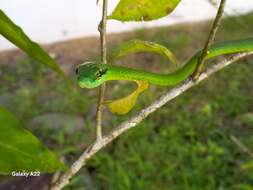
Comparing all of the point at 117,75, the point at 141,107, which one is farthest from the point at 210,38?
the point at 141,107

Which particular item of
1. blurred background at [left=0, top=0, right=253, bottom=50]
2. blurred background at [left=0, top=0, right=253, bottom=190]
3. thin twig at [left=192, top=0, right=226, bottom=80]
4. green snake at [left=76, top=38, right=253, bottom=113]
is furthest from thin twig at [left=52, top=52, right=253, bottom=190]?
blurred background at [left=0, top=0, right=253, bottom=50]

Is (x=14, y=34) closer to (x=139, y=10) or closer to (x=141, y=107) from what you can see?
(x=139, y=10)

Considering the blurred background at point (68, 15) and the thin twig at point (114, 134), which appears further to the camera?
the blurred background at point (68, 15)

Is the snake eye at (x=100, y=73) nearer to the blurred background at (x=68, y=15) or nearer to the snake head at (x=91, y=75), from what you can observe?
the snake head at (x=91, y=75)

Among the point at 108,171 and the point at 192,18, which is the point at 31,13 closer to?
the point at 192,18

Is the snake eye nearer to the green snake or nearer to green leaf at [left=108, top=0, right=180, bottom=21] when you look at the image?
the green snake

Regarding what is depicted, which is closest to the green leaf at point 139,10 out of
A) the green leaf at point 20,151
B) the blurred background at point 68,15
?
the green leaf at point 20,151

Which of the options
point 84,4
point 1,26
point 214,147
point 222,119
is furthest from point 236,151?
point 1,26
